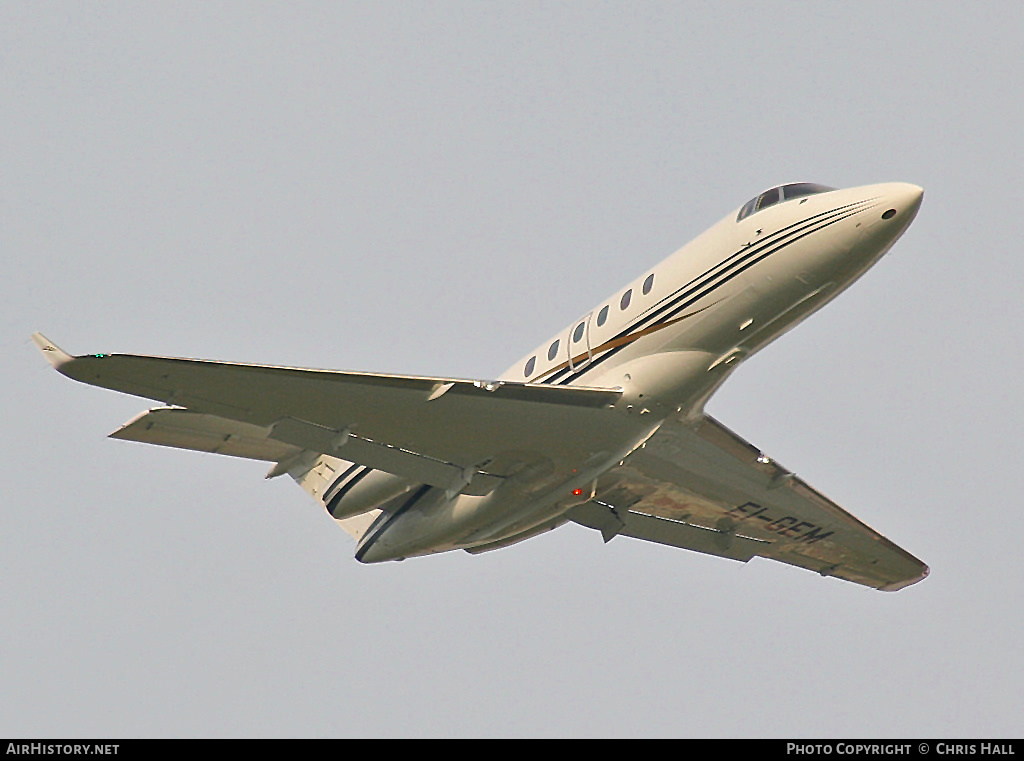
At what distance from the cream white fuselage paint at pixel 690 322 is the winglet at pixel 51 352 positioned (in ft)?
28.4

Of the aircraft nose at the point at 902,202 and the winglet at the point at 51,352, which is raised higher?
the aircraft nose at the point at 902,202

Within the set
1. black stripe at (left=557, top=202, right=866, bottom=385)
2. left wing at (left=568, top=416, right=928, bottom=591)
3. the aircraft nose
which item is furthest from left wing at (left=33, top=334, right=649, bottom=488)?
the aircraft nose

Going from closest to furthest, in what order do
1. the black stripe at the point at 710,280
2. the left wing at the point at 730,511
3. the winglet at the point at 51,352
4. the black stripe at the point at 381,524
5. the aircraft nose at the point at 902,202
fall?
the winglet at the point at 51,352
the aircraft nose at the point at 902,202
the black stripe at the point at 710,280
the left wing at the point at 730,511
the black stripe at the point at 381,524

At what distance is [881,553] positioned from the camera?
3425cm

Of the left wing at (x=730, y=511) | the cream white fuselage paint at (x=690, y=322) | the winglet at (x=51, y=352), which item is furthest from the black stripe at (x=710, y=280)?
the winglet at (x=51, y=352)

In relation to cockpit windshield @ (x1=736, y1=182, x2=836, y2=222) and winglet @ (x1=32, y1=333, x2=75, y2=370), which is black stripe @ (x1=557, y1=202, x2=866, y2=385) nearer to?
cockpit windshield @ (x1=736, y1=182, x2=836, y2=222)

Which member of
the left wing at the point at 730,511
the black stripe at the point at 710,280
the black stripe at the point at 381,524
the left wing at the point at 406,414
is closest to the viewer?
the left wing at the point at 406,414

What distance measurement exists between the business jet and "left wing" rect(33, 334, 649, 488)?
1.5 inches

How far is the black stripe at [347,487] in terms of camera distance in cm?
3009

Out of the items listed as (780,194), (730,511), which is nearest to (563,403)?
(780,194)

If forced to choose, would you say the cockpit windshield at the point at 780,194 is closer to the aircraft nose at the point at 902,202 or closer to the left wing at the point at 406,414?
the aircraft nose at the point at 902,202

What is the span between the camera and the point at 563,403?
25844mm

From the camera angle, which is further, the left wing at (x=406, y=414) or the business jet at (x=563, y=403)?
the business jet at (x=563, y=403)

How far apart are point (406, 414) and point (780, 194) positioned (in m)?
8.56
